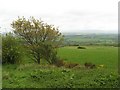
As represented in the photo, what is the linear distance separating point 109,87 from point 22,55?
13250mm

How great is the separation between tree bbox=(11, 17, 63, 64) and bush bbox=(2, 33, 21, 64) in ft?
9.41

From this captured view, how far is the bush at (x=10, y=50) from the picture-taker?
2517 cm

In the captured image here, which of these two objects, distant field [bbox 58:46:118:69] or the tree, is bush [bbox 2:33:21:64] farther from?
distant field [bbox 58:46:118:69]

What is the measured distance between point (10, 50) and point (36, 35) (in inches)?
154

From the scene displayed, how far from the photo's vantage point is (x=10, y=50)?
25234 millimetres

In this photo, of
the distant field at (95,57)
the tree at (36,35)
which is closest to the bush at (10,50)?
the tree at (36,35)

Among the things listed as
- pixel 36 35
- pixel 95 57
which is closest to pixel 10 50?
pixel 36 35

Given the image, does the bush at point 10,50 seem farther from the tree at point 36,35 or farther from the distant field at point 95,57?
the distant field at point 95,57

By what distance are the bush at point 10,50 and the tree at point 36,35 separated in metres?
2.87

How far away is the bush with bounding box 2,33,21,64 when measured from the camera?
25.2m

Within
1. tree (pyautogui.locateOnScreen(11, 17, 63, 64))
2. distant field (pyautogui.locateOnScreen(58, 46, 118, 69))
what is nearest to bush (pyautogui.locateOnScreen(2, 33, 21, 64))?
tree (pyautogui.locateOnScreen(11, 17, 63, 64))

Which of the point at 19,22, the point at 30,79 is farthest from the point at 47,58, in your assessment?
the point at 30,79

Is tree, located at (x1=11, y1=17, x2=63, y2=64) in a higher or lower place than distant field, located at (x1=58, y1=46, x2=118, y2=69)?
higher

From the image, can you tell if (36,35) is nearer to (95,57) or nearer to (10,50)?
(10,50)
